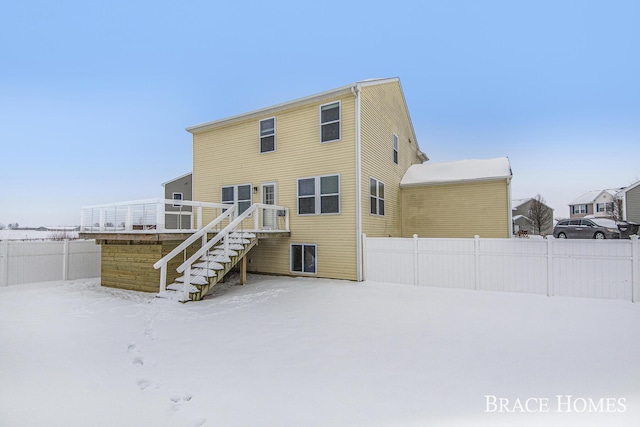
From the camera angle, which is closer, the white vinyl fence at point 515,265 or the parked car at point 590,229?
the white vinyl fence at point 515,265

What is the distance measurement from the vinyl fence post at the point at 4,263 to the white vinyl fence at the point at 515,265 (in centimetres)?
1174

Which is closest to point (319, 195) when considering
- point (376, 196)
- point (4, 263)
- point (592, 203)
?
point (376, 196)

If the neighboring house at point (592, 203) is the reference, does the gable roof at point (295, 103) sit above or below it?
above

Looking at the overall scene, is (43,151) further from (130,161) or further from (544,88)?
(544,88)

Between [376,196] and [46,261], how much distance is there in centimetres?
1202

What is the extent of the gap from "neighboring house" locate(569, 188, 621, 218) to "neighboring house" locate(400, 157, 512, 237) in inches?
1548

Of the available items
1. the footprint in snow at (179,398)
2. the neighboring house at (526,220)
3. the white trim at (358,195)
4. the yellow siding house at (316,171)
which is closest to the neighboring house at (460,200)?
the yellow siding house at (316,171)

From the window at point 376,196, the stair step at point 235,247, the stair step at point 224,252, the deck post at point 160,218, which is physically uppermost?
the window at point 376,196

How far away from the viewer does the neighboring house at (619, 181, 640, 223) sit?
24344 mm

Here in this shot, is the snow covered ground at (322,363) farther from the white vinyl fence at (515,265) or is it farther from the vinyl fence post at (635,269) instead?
the white vinyl fence at (515,265)

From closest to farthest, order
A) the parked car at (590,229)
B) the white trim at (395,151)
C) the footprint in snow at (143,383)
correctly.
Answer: the footprint in snow at (143,383)
the white trim at (395,151)
the parked car at (590,229)

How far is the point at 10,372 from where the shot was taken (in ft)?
12.2

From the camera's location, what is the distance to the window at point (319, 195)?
10578 millimetres

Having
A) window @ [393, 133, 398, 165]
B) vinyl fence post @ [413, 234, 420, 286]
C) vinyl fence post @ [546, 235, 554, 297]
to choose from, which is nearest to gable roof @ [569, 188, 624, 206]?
window @ [393, 133, 398, 165]
